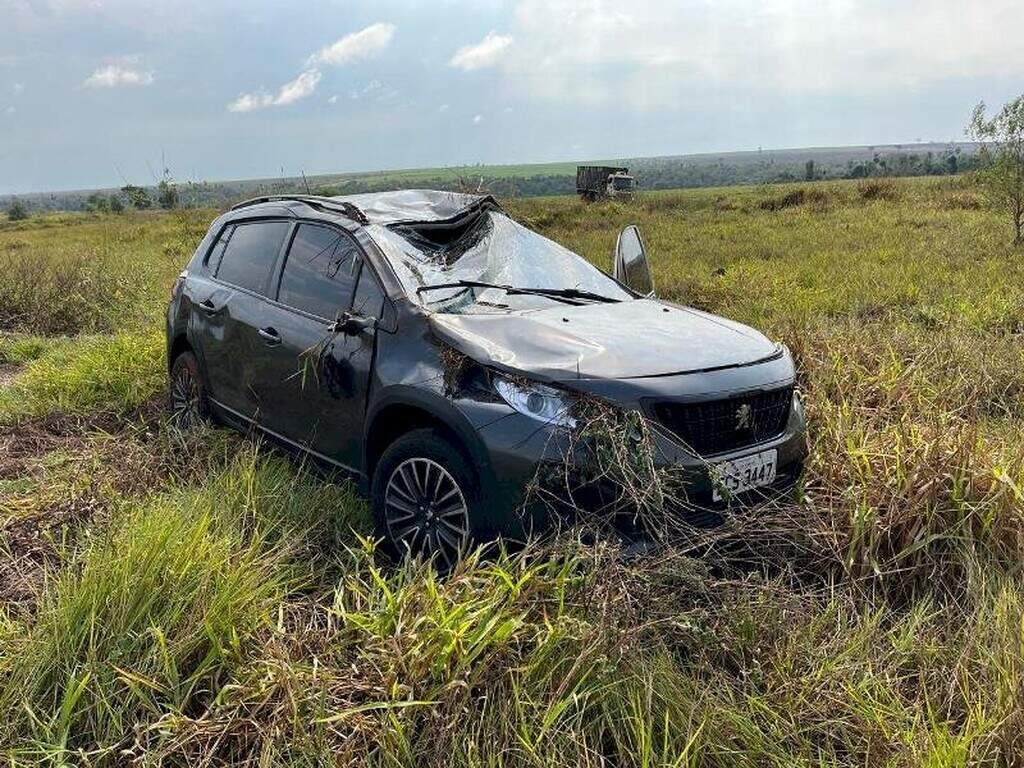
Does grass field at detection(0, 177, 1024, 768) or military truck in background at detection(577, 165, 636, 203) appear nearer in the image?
grass field at detection(0, 177, 1024, 768)

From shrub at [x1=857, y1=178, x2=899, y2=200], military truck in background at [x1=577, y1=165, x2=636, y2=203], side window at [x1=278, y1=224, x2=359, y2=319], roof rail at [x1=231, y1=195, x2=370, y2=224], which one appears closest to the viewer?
side window at [x1=278, y1=224, x2=359, y2=319]

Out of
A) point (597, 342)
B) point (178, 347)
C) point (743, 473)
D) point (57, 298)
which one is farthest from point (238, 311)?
point (57, 298)

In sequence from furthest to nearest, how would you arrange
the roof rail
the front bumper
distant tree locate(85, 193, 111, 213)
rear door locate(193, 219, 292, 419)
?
distant tree locate(85, 193, 111, 213) < rear door locate(193, 219, 292, 419) < the roof rail < the front bumper

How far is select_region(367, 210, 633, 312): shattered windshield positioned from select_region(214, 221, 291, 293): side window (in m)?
0.82

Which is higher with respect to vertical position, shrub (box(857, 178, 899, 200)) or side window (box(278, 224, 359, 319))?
shrub (box(857, 178, 899, 200))

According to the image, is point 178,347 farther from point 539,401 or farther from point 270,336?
point 539,401

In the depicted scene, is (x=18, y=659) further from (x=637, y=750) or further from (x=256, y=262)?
(x=256, y=262)

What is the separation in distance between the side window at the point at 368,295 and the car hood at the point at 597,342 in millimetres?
354

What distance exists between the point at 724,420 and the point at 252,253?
9.83 feet

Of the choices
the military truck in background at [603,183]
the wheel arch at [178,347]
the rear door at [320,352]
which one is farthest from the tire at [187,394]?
the military truck in background at [603,183]

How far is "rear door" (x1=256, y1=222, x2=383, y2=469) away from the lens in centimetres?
365

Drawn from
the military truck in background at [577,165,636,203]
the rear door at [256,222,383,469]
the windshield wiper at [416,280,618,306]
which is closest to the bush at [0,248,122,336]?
the rear door at [256,222,383,469]

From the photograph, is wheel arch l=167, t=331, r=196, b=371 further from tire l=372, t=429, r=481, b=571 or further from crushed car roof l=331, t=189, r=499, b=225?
tire l=372, t=429, r=481, b=571

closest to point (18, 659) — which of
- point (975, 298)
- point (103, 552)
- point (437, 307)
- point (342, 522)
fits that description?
point (103, 552)
